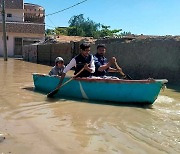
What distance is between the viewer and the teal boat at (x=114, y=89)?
27.8 ft

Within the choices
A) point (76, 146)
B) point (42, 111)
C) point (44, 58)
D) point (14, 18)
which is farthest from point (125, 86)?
point (14, 18)

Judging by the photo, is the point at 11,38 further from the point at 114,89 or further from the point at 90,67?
the point at 114,89

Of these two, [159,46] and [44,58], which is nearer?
[159,46]

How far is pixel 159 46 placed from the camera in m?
13.7

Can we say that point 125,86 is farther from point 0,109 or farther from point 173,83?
point 173,83

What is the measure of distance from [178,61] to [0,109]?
7088 mm

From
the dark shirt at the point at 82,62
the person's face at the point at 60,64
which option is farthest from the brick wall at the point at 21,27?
the dark shirt at the point at 82,62

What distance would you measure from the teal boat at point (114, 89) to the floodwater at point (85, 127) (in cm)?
31

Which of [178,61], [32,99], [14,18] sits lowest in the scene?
[32,99]

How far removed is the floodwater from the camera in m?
5.07

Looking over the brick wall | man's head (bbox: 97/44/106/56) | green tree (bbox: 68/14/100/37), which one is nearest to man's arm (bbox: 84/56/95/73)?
man's head (bbox: 97/44/106/56)

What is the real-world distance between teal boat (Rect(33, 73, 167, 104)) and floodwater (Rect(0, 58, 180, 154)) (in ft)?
1.02

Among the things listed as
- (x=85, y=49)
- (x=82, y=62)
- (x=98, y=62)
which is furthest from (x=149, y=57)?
(x=85, y=49)

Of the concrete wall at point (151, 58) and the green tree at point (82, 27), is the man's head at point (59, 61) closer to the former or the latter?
the concrete wall at point (151, 58)
